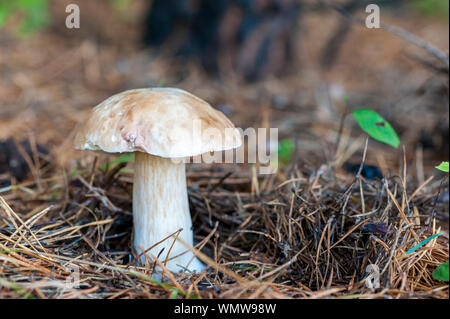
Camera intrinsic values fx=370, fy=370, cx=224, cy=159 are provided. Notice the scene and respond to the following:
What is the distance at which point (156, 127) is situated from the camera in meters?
1.39

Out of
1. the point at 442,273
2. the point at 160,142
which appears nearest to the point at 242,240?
the point at 160,142

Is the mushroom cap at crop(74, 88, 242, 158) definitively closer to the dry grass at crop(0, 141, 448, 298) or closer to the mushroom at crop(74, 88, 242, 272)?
the mushroom at crop(74, 88, 242, 272)

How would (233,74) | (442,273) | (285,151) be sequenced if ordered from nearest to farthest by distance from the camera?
(442,273), (285,151), (233,74)

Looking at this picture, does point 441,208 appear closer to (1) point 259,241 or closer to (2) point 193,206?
(1) point 259,241

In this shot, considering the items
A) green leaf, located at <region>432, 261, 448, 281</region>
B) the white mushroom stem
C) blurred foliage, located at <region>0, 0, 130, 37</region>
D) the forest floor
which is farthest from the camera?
blurred foliage, located at <region>0, 0, 130, 37</region>

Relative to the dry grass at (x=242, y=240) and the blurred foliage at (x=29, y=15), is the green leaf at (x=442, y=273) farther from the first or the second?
the blurred foliage at (x=29, y=15)

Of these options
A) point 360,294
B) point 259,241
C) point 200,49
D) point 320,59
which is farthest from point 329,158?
point 320,59

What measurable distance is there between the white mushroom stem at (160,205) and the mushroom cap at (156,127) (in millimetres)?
259

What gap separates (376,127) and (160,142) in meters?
1.07

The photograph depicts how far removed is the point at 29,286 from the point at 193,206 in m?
0.98

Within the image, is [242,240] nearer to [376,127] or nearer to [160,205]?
[160,205]

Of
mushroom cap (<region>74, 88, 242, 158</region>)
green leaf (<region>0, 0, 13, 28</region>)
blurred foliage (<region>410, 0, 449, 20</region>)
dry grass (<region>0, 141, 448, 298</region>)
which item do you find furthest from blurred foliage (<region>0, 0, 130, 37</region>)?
blurred foliage (<region>410, 0, 449, 20</region>)

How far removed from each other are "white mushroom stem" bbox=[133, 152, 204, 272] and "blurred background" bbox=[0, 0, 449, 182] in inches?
43.6

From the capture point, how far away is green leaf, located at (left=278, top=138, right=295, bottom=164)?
2836 millimetres
